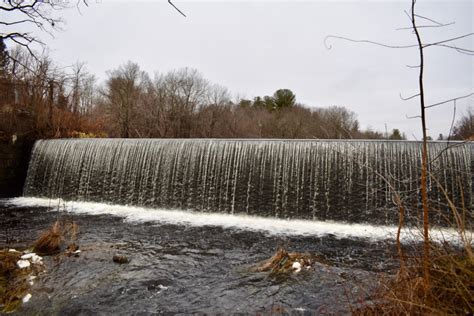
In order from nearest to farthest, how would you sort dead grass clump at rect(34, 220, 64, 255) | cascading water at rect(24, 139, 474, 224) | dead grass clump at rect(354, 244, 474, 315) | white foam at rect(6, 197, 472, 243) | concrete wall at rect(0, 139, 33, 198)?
dead grass clump at rect(354, 244, 474, 315), dead grass clump at rect(34, 220, 64, 255), white foam at rect(6, 197, 472, 243), cascading water at rect(24, 139, 474, 224), concrete wall at rect(0, 139, 33, 198)

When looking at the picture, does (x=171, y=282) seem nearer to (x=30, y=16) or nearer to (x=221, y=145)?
(x=30, y=16)

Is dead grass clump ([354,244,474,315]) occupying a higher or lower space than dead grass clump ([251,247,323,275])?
higher

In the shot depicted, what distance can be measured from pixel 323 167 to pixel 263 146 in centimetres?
187

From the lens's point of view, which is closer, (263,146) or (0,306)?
(0,306)

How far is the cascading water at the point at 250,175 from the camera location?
333 inches

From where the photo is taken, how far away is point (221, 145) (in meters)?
10.3

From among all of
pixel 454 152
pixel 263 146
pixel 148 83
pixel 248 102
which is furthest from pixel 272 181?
pixel 248 102

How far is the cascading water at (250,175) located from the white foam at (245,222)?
0.25 meters

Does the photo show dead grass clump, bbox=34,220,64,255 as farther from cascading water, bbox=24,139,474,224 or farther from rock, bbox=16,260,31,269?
cascading water, bbox=24,139,474,224

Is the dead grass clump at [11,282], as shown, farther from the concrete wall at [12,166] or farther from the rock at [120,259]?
the concrete wall at [12,166]

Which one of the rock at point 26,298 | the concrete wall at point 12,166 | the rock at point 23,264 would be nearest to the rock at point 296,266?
the rock at point 26,298

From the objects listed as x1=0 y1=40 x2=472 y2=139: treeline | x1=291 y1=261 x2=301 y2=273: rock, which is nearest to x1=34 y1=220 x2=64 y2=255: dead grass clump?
x1=291 y1=261 x2=301 y2=273: rock

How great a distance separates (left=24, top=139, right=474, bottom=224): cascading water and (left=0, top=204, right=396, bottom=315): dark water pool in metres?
1.83

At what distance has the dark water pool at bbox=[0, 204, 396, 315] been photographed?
402 cm
